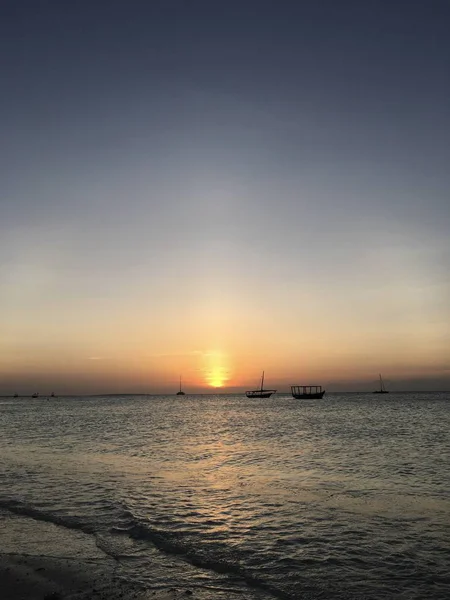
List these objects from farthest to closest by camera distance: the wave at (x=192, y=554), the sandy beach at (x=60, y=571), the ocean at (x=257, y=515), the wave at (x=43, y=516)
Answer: the wave at (x=43, y=516)
the ocean at (x=257, y=515)
the wave at (x=192, y=554)
the sandy beach at (x=60, y=571)

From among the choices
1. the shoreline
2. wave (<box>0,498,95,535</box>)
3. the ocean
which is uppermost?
the shoreline

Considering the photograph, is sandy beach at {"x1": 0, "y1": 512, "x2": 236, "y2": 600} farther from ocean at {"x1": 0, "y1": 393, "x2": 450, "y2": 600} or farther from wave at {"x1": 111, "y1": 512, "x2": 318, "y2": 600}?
wave at {"x1": 111, "y1": 512, "x2": 318, "y2": 600}

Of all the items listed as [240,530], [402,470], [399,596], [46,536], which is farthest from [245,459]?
[399,596]

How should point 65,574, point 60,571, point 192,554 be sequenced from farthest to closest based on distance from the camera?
point 192,554 < point 60,571 < point 65,574

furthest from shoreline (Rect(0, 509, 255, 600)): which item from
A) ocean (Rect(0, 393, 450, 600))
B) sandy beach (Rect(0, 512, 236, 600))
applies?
ocean (Rect(0, 393, 450, 600))

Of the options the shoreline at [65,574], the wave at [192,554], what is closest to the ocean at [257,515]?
the wave at [192,554]

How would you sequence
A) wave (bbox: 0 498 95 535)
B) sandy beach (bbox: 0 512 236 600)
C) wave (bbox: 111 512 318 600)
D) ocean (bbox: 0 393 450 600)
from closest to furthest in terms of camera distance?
1. sandy beach (bbox: 0 512 236 600)
2. wave (bbox: 111 512 318 600)
3. ocean (bbox: 0 393 450 600)
4. wave (bbox: 0 498 95 535)

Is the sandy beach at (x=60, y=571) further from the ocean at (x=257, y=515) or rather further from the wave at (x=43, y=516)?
the wave at (x=43, y=516)

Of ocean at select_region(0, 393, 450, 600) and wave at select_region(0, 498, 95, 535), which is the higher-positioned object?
wave at select_region(0, 498, 95, 535)

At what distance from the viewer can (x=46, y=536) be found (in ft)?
47.5

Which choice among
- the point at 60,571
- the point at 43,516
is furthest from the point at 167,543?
the point at 43,516

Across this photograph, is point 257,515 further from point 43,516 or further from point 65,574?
point 65,574

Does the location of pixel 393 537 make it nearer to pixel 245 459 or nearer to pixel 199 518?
pixel 199 518

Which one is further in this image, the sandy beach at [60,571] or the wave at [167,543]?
the wave at [167,543]
